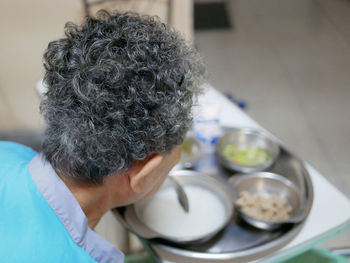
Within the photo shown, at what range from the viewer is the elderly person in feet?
2.77

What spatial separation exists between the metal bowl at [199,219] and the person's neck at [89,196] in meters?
0.19

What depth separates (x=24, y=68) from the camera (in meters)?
2.78

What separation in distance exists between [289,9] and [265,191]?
4.06 meters

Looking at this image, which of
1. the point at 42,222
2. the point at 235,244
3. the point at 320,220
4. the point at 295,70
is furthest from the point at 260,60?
the point at 42,222

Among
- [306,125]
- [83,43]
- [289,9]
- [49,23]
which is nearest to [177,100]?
[83,43]

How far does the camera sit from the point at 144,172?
94 cm

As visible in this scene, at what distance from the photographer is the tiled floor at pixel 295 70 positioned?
3035 mm

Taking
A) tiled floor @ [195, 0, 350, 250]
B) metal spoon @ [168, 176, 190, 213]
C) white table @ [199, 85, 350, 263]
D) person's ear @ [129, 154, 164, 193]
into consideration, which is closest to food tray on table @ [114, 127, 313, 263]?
white table @ [199, 85, 350, 263]

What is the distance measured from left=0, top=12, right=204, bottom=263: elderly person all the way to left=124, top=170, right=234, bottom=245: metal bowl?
0.60 feet

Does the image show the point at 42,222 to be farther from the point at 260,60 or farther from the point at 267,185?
the point at 260,60

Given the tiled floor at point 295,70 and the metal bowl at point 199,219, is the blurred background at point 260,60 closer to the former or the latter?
the tiled floor at point 295,70

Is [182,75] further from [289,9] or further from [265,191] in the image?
[289,9]

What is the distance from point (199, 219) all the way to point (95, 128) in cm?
61

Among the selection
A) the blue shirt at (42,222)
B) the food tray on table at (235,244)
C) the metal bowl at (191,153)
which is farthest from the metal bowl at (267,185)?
the blue shirt at (42,222)
